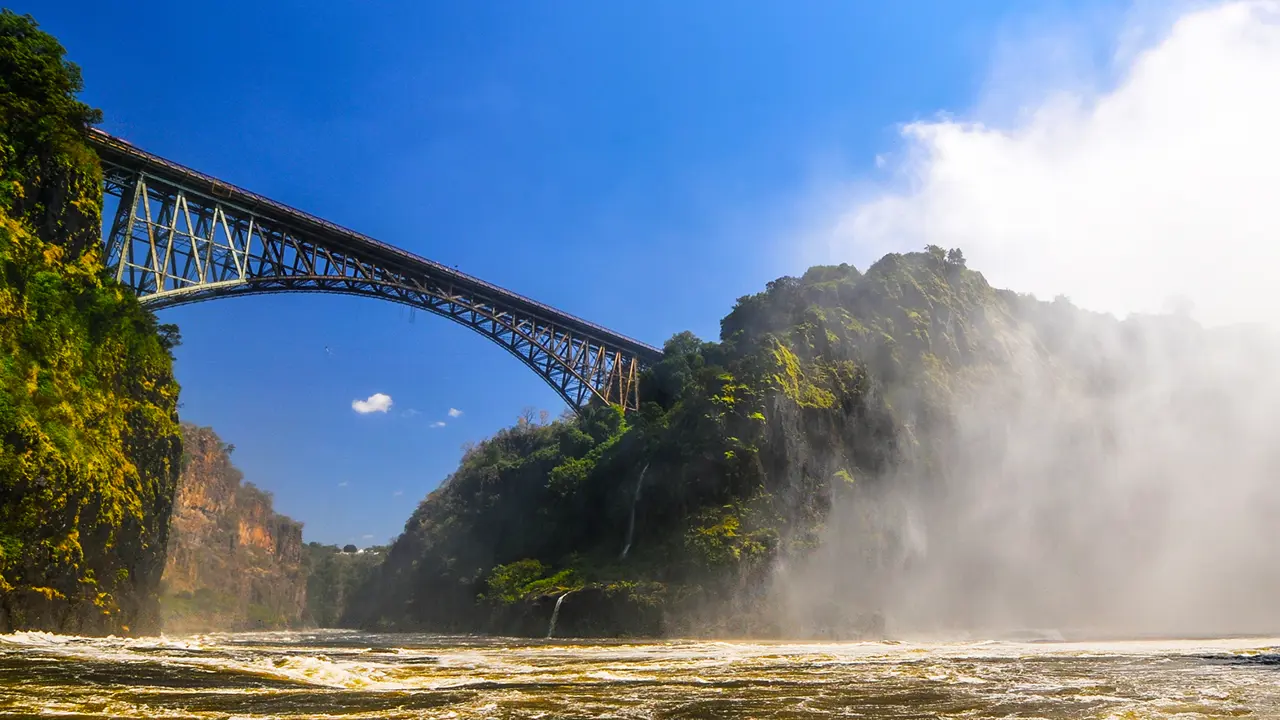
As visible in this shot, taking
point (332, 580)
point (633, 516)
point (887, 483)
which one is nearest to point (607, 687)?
point (633, 516)

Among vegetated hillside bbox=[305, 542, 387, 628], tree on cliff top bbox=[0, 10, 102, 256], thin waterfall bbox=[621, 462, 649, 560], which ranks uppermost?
tree on cliff top bbox=[0, 10, 102, 256]

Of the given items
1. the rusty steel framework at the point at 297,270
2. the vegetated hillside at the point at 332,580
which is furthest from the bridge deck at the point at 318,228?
the vegetated hillside at the point at 332,580

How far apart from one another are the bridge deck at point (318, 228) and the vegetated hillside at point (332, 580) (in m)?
55.1

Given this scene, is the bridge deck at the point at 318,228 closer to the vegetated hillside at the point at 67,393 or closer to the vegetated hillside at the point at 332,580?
the vegetated hillside at the point at 67,393

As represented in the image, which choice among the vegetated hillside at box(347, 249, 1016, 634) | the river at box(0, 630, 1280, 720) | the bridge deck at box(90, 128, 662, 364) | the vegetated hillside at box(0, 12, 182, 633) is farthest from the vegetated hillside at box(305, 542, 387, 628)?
the river at box(0, 630, 1280, 720)

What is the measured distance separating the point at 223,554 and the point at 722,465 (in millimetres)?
Result: 63651

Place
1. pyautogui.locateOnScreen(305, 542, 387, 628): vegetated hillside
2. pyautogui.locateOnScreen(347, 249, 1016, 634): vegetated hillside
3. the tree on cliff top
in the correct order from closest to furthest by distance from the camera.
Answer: the tree on cliff top → pyautogui.locateOnScreen(347, 249, 1016, 634): vegetated hillside → pyautogui.locateOnScreen(305, 542, 387, 628): vegetated hillside

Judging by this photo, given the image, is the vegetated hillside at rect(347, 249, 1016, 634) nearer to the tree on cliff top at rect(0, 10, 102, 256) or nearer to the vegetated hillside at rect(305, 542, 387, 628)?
the tree on cliff top at rect(0, 10, 102, 256)

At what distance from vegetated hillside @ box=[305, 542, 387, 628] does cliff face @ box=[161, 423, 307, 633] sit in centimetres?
699

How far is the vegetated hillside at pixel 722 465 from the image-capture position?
42125 mm

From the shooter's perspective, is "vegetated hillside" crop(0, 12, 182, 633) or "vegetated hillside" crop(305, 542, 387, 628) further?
"vegetated hillside" crop(305, 542, 387, 628)

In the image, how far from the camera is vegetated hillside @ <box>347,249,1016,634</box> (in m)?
42.1

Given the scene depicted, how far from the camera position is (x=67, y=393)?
2708cm

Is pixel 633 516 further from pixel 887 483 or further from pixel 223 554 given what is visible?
pixel 223 554
